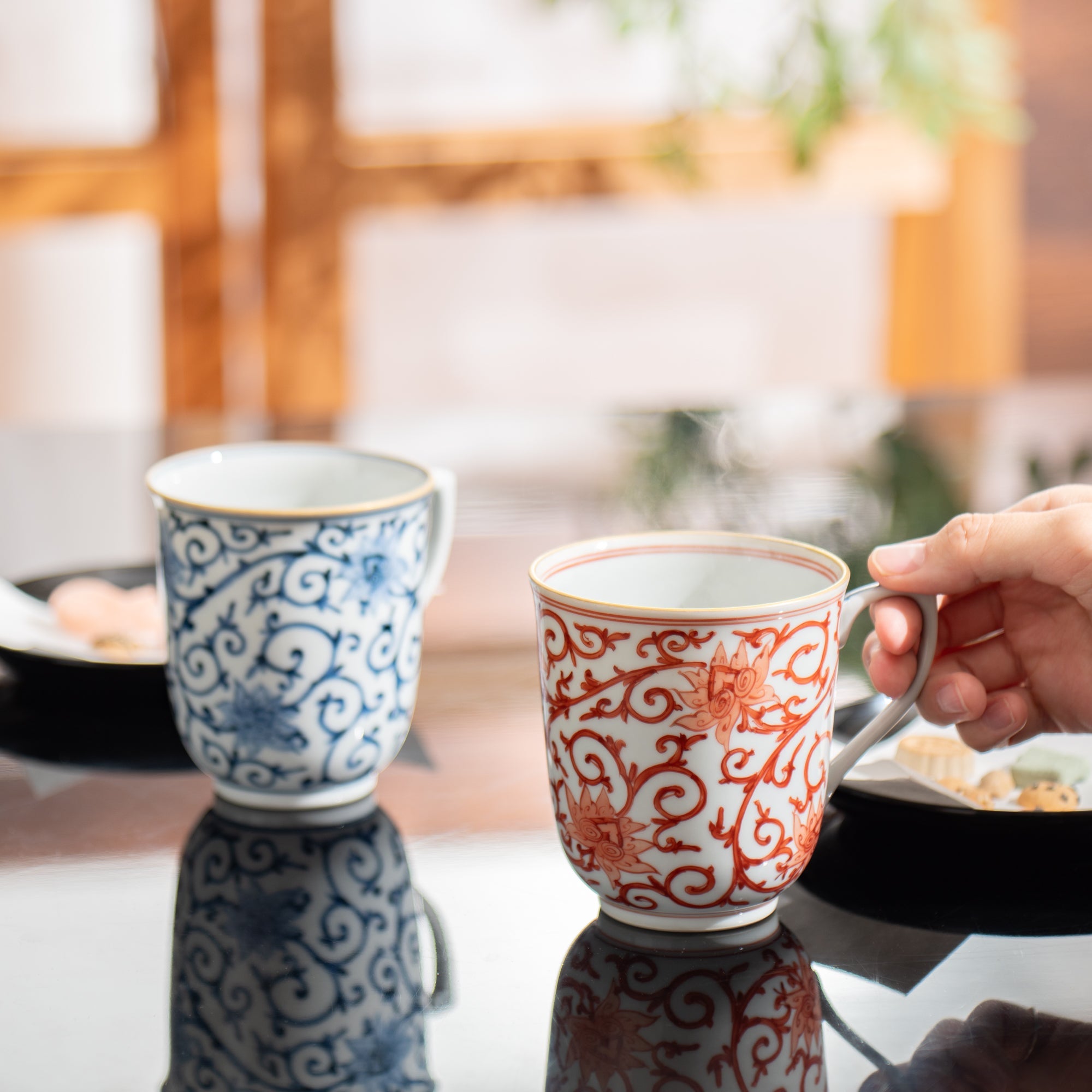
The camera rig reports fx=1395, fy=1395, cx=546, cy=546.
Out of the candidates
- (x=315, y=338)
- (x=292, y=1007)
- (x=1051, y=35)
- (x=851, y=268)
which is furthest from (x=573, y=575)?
(x=1051, y=35)

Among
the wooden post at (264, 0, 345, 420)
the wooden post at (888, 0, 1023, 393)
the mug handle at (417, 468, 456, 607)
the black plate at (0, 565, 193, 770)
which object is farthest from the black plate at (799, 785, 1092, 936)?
the wooden post at (888, 0, 1023, 393)

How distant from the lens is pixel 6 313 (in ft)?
8.21

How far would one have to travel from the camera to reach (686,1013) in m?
0.44

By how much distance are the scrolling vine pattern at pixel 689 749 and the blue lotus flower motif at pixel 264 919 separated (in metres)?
0.11

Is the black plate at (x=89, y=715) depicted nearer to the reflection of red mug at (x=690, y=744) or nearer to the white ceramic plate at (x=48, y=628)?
the white ceramic plate at (x=48, y=628)

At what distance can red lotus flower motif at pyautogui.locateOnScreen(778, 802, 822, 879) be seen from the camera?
0.48m

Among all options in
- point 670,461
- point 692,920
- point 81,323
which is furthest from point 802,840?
point 81,323

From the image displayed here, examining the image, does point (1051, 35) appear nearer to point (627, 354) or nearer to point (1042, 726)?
point (627, 354)

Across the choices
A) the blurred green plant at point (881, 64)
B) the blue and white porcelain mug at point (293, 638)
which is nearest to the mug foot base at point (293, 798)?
the blue and white porcelain mug at point (293, 638)

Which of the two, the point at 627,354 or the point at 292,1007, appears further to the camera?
the point at 627,354

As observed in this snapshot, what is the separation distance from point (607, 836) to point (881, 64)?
185 centimetres

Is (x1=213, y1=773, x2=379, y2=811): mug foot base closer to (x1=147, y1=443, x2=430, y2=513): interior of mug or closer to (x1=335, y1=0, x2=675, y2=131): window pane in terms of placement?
(x1=147, y1=443, x2=430, y2=513): interior of mug

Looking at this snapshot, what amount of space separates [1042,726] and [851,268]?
6.80ft

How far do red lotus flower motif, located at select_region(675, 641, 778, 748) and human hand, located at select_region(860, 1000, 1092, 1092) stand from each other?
0.11 metres
